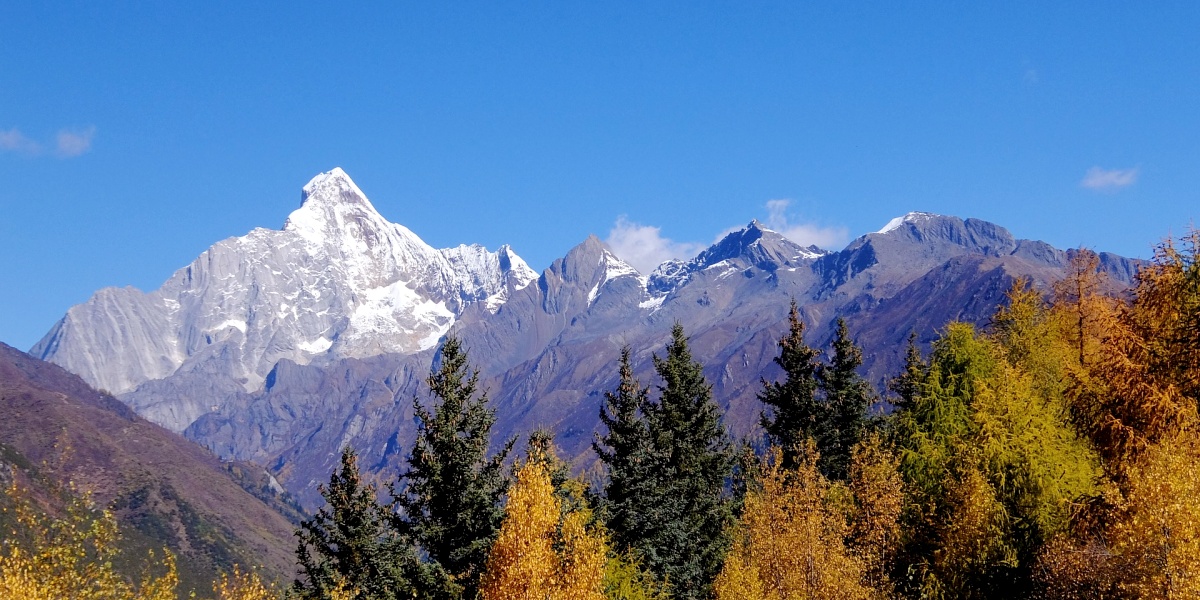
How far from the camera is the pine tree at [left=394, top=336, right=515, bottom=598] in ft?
135

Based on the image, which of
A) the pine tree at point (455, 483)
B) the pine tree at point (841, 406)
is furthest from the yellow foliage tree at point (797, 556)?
the pine tree at point (841, 406)

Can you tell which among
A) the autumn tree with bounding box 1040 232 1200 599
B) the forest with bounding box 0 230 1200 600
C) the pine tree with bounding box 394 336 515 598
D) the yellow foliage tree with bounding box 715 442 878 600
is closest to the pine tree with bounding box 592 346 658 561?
the forest with bounding box 0 230 1200 600

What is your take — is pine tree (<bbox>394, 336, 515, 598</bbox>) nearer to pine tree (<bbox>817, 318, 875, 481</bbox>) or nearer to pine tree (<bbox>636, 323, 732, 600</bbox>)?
pine tree (<bbox>636, 323, 732, 600</bbox>)

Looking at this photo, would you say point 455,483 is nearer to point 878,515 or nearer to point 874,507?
point 874,507

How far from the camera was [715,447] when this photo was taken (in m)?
65.6

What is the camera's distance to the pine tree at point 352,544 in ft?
148

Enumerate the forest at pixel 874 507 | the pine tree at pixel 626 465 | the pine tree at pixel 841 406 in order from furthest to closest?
the pine tree at pixel 841 406 < the pine tree at pixel 626 465 < the forest at pixel 874 507

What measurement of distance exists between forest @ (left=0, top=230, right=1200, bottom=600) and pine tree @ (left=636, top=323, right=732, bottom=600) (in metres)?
0.25

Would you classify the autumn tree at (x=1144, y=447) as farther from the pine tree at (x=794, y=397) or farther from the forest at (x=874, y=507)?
the pine tree at (x=794, y=397)

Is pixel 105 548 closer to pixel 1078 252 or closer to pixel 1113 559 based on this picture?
pixel 1113 559

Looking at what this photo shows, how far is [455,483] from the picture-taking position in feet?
137

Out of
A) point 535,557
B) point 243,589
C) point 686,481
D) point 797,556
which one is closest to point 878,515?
point 797,556

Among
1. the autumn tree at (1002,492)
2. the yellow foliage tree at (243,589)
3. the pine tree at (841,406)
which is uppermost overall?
the pine tree at (841,406)

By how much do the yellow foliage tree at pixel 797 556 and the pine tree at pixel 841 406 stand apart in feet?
48.1
